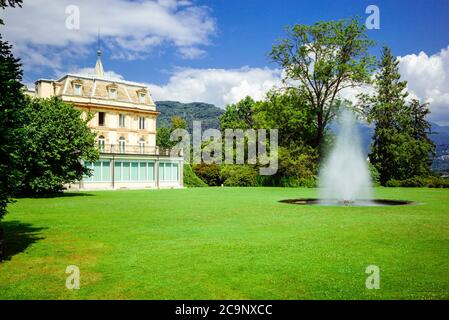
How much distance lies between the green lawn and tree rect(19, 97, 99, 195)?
12669 millimetres

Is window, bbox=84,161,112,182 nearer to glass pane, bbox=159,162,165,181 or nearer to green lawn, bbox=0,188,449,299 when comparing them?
glass pane, bbox=159,162,165,181

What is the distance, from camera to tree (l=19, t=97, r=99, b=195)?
90.9 feet

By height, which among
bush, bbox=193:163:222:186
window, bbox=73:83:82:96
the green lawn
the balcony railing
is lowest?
the green lawn

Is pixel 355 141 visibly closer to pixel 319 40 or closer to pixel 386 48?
pixel 319 40

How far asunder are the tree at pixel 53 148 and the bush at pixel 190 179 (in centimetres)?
2022

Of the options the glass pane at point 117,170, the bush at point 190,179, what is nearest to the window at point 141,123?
the bush at point 190,179

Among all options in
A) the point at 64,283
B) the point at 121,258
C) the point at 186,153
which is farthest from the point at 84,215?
the point at 186,153

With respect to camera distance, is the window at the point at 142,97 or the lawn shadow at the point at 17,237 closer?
the lawn shadow at the point at 17,237

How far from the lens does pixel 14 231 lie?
1315cm

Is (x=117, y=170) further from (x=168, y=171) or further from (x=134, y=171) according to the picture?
(x=168, y=171)

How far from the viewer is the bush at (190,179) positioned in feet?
166

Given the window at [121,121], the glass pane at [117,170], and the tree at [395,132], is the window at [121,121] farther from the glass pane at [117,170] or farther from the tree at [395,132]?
the tree at [395,132]

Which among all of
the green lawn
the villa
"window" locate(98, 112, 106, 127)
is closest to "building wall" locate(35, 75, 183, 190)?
the villa
